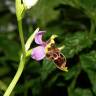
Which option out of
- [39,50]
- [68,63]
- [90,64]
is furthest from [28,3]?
[68,63]

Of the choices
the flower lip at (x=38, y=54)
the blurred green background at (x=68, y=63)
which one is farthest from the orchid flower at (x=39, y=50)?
the blurred green background at (x=68, y=63)

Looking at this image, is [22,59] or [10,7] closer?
[22,59]

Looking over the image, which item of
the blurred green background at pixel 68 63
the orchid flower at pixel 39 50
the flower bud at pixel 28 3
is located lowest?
the blurred green background at pixel 68 63

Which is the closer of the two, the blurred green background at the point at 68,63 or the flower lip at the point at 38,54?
the flower lip at the point at 38,54

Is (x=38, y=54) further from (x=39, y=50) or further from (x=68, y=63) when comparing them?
(x=68, y=63)

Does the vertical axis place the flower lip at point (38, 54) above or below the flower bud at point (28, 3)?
below

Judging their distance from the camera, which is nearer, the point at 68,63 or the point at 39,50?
the point at 39,50

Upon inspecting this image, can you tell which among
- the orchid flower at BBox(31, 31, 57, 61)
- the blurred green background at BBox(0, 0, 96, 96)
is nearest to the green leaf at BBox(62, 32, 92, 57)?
the blurred green background at BBox(0, 0, 96, 96)

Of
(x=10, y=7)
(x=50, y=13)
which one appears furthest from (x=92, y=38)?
(x=10, y=7)

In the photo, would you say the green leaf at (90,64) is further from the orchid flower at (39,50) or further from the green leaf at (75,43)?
the orchid flower at (39,50)

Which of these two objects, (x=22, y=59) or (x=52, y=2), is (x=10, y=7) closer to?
(x=52, y=2)

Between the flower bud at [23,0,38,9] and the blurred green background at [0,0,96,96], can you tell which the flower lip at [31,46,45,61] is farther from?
the blurred green background at [0,0,96,96]
